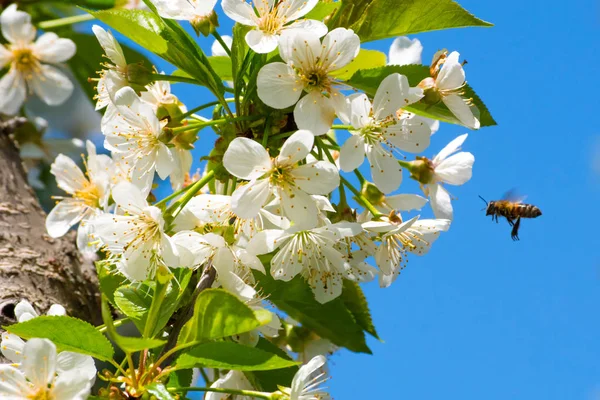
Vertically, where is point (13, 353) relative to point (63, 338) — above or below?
below

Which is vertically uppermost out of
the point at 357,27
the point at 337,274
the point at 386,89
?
the point at 357,27

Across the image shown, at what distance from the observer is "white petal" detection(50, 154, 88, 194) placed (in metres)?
2.24

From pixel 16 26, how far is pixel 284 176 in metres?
1.95

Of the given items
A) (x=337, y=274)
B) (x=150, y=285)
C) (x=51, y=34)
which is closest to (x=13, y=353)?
(x=150, y=285)

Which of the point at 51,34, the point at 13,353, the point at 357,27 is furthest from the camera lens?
the point at 51,34

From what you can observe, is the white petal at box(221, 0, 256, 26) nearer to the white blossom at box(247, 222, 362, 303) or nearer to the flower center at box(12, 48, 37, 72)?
the white blossom at box(247, 222, 362, 303)

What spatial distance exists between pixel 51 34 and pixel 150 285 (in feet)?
6.10

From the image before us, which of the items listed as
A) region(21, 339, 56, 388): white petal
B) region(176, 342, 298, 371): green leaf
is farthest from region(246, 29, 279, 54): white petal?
region(21, 339, 56, 388): white petal

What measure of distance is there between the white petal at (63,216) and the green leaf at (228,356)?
1036 mm

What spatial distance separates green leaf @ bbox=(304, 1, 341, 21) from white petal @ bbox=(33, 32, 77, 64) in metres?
1.60

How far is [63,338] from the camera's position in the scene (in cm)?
133

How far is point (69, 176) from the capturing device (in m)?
2.27

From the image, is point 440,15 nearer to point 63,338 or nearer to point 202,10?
point 202,10

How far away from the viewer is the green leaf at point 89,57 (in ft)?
10.4
